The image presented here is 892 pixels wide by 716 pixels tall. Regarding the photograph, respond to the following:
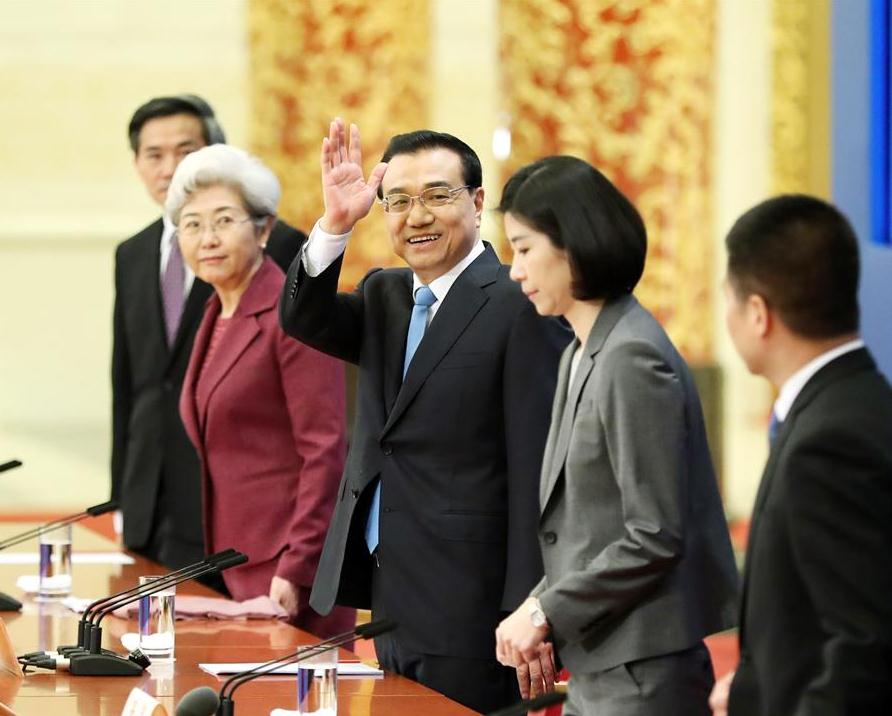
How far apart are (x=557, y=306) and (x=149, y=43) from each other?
6.52 meters

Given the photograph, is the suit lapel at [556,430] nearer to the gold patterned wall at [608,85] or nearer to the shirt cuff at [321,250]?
the shirt cuff at [321,250]

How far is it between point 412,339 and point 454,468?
279 mm

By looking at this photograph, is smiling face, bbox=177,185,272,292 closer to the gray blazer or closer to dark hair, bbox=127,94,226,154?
dark hair, bbox=127,94,226,154

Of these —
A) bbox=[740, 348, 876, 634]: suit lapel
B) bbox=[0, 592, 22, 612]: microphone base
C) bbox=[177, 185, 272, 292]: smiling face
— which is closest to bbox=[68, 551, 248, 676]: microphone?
bbox=[0, 592, 22, 612]: microphone base

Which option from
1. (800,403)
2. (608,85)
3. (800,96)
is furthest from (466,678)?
(800,96)

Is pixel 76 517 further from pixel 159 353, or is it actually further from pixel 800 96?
pixel 800 96

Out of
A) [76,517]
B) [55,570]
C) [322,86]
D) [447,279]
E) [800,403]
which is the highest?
[322,86]

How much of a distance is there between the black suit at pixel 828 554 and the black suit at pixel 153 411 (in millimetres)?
2346

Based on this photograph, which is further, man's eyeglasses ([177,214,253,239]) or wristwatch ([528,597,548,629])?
man's eyeglasses ([177,214,253,239])

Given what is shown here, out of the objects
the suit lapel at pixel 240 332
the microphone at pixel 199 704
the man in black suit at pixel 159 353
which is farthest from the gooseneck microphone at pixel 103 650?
the man in black suit at pixel 159 353

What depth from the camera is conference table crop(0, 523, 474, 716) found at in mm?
2826

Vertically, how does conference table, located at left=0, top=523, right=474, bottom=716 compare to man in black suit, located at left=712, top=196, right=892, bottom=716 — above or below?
below

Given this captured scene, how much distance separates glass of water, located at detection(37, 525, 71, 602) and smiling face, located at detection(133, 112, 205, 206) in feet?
4.29

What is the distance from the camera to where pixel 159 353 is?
4.61 m
